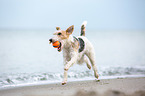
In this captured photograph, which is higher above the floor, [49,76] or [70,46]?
[70,46]

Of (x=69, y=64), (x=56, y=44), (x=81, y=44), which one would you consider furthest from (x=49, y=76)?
(x=56, y=44)

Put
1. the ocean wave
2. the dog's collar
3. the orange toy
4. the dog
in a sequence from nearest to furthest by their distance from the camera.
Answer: the orange toy < the dog < the dog's collar < the ocean wave

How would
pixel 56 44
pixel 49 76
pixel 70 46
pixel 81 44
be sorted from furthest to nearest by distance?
pixel 49 76, pixel 81 44, pixel 70 46, pixel 56 44

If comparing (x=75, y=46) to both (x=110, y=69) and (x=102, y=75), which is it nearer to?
(x=102, y=75)

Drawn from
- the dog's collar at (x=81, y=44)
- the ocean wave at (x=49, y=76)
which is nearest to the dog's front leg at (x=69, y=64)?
the dog's collar at (x=81, y=44)

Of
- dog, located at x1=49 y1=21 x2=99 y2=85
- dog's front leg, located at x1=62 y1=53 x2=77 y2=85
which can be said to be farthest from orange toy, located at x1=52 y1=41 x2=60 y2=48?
dog's front leg, located at x1=62 y1=53 x2=77 y2=85

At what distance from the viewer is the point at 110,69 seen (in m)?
10.8

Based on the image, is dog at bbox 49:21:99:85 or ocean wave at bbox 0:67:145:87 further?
ocean wave at bbox 0:67:145:87

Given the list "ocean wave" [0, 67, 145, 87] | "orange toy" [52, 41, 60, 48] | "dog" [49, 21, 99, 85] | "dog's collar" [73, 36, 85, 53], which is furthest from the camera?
"ocean wave" [0, 67, 145, 87]

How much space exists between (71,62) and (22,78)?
127 inches

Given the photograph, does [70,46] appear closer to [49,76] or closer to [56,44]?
[56,44]

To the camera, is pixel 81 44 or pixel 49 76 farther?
pixel 49 76

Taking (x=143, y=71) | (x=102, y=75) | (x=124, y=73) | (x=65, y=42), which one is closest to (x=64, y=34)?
(x=65, y=42)

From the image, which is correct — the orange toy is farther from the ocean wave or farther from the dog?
the ocean wave
